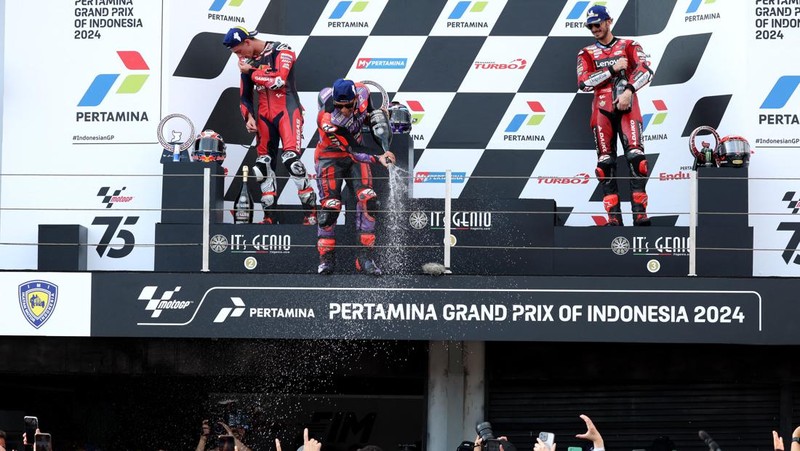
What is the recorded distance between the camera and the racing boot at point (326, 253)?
920 cm

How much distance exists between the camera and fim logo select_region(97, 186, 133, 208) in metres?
11.2

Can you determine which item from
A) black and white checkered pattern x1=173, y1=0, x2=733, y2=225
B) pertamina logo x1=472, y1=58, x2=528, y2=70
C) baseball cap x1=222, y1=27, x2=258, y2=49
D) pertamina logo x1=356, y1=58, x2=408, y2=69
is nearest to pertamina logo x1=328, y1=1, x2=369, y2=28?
black and white checkered pattern x1=173, y1=0, x2=733, y2=225

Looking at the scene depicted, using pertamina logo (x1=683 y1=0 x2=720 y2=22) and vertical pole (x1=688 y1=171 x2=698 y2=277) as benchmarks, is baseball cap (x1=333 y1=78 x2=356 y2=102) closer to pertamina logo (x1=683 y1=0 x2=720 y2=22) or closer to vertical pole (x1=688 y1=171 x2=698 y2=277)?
vertical pole (x1=688 y1=171 x2=698 y2=277)

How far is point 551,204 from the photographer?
9766 millimetres

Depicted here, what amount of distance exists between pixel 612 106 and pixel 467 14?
5.99ft

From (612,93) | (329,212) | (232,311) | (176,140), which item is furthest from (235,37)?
(612,93)

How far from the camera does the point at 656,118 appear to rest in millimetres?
11266

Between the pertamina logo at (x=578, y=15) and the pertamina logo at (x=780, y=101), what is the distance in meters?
1.69

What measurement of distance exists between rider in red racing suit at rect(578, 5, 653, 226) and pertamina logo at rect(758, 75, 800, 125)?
1.08m

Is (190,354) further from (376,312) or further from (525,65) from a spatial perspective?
(525,65)

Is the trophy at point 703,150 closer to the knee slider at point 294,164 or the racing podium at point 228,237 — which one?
the racing podium at point 228,237

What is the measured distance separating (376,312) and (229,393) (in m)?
2.70

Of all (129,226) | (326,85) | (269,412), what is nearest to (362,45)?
(326,85)

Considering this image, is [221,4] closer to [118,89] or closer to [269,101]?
[118,89]
